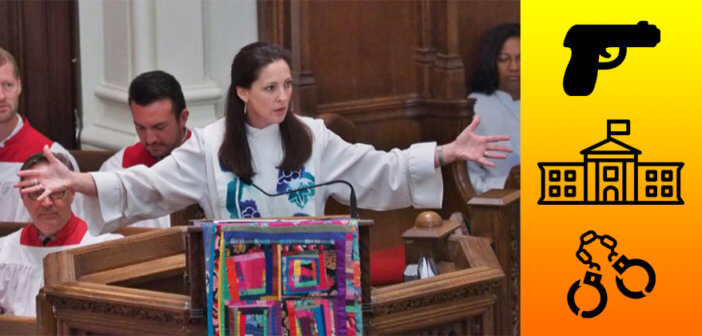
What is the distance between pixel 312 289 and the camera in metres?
3.65

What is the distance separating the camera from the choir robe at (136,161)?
17.7 ft

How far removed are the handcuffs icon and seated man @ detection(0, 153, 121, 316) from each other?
1.62m

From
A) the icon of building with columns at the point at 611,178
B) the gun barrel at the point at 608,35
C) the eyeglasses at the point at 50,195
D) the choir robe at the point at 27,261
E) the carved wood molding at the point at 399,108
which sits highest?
the gun barrel at the point at 608,35

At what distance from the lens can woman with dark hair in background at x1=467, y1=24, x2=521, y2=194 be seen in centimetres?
611

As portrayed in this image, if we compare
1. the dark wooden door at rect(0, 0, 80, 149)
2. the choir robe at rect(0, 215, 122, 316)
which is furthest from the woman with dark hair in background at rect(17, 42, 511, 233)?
the dark wooden door at rect(0, 0, 80, 149)

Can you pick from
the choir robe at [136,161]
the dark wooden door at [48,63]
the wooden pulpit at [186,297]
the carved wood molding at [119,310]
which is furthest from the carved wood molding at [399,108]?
the carved wood molding at [119,310]

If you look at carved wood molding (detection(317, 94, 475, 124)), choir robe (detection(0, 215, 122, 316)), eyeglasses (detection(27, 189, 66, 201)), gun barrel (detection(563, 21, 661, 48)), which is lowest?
choir robe (detection(0, 215, 122, 316))

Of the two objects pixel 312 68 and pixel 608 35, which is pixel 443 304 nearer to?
pixel 608 35

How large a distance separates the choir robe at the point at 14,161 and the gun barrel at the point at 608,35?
233cm

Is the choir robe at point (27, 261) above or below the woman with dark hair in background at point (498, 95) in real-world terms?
below

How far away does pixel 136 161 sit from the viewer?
5.51 m

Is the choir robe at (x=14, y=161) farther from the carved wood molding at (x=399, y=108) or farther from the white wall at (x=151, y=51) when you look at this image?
the carved wood molding at (x=399, y=108)

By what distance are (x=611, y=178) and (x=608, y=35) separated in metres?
0.39

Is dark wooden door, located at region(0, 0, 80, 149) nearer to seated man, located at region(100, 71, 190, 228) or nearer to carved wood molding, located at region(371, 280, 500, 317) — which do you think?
seated man, located at region(100, 71, 190, 228)
